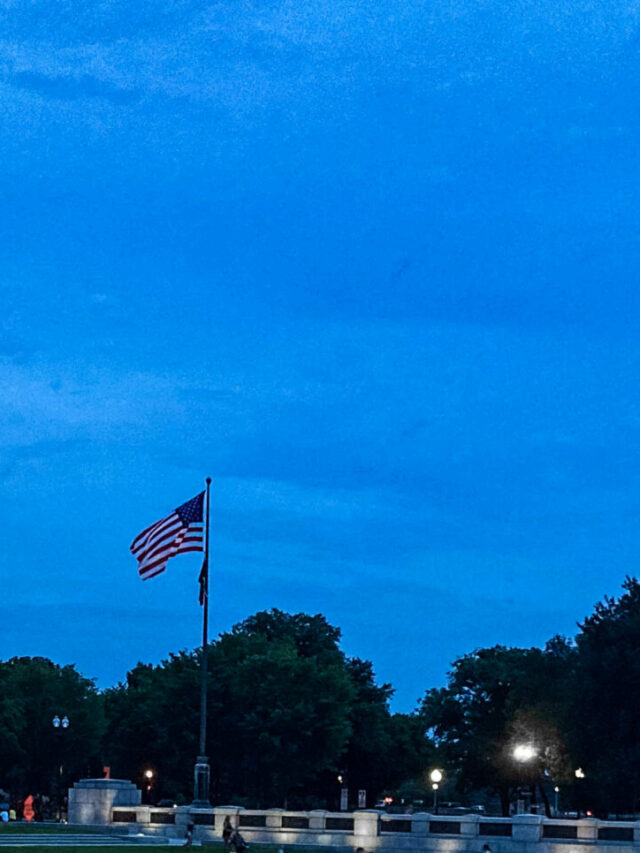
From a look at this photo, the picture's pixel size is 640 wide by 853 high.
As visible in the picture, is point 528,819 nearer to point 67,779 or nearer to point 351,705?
point 351,705

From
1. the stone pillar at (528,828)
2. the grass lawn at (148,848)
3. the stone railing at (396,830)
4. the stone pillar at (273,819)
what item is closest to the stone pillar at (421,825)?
the stone railing at (396,830)

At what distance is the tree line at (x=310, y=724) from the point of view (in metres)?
92.9

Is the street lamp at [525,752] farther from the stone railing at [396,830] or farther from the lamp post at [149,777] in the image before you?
the stone railing at [396,830]

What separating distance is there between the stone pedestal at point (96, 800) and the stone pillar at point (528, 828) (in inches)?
889

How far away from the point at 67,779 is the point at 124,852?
7161cm

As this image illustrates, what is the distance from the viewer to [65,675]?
403ft

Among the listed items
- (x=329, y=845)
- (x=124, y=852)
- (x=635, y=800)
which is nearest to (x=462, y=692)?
(x=635, y=800)

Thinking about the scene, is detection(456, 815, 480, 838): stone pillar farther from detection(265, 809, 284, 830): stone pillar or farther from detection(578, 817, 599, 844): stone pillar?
detection(265, 809, 284, 830): stone pillar

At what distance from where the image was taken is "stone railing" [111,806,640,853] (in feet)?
195

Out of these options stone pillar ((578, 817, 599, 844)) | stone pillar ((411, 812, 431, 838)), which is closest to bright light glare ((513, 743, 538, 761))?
stone pillar ((411, 812, 431, 838))

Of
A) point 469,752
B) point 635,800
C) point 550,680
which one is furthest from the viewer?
point 469,752

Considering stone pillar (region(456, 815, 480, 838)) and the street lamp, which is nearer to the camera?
stone pillar (region(456, 815, 480, 838))

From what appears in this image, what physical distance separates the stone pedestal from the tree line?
84.8 ft

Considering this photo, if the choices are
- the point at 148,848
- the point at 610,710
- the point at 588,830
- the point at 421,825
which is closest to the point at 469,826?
the point at 421,825
